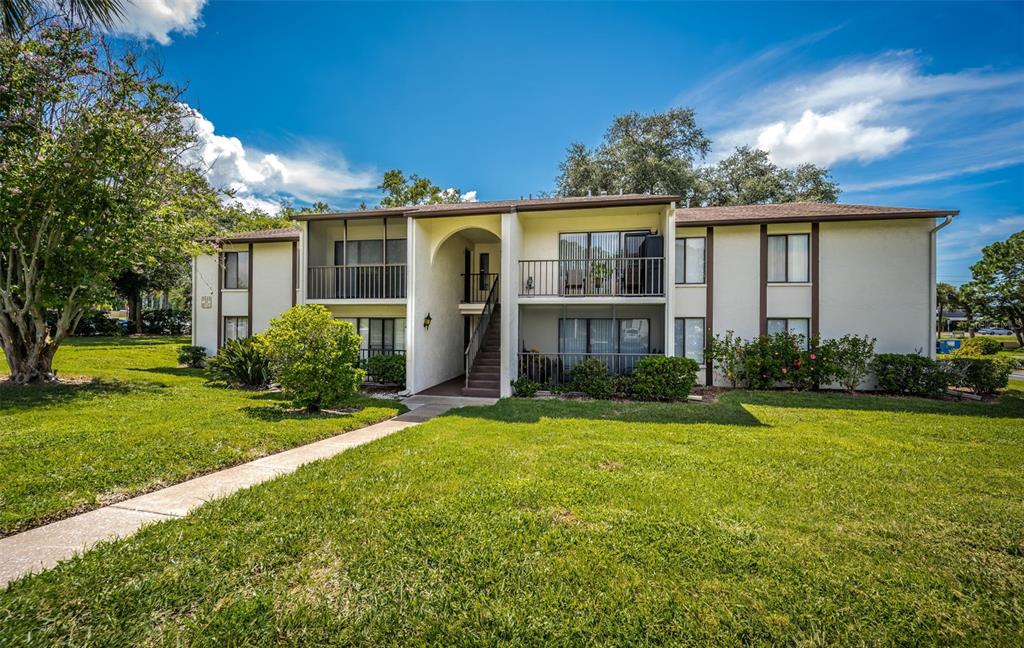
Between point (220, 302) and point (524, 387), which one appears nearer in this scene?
point (524, 387)

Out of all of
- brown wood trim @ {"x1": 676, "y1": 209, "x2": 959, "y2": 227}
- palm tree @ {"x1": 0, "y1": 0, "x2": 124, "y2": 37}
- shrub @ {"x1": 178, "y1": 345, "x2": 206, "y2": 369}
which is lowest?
shrub @ {"x1": 178, "y1": 345, "x2": 206, "y2": 369}

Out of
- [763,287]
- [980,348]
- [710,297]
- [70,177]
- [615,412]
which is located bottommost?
[615,412]

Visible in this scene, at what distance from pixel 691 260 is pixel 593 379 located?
224 inches

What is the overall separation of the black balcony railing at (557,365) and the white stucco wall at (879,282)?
20.4 feet

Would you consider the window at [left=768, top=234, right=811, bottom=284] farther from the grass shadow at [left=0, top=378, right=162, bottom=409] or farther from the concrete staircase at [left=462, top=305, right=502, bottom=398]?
the grass shadow at [left=0, top=378, right=162, bottom=409]

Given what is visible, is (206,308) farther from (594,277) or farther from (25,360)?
(594,277)

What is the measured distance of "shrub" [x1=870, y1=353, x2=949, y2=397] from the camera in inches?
457

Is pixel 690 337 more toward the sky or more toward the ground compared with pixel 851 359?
more toward the sky

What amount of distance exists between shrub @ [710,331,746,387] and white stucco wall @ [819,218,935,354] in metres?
2.66

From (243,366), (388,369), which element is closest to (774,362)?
(388,369)

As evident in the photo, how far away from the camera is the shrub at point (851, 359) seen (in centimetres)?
1233

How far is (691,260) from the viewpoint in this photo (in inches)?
545

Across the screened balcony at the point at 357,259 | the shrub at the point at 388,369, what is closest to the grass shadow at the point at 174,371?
the screened balcony at the point at 357,259

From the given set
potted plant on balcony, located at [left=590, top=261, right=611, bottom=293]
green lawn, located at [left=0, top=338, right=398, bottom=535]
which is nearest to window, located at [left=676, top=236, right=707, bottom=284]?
potted plant on balcony, located at [left=590, top=261, right=611, bottom=293]
